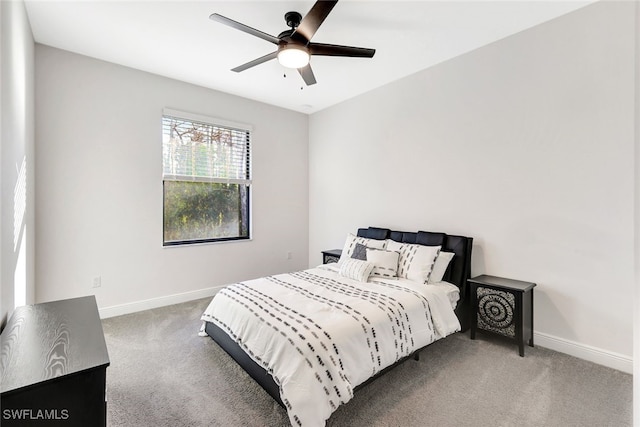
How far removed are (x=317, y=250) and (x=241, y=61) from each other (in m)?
3.12

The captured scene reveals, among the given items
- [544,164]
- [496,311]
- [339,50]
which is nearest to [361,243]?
[496,311]

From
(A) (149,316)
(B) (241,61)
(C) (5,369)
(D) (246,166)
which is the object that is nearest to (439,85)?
(B) (241,61)

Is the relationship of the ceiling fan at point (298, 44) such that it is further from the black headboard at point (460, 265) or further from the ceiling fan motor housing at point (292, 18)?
the black headboard at point (460, 265)

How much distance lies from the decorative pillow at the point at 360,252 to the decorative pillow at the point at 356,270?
0.14 meters

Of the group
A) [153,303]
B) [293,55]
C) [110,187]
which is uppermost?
[293,55]

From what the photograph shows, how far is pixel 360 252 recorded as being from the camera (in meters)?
3.38

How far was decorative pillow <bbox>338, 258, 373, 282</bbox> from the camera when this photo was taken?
2.98 metres

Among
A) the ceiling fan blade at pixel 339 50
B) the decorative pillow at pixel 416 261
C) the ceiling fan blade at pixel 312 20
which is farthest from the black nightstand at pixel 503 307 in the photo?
the ceiling fan blade at pixel 312 20

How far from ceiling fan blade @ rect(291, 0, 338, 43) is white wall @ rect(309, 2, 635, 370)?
1933 mm

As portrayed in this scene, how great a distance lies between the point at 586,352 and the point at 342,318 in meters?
2.17

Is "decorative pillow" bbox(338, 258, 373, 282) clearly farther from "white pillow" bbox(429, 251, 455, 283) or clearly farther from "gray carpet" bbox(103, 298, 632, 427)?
"gray carpet" bbox(103, 298, 632, 427)

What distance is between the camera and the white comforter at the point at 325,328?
169 cm

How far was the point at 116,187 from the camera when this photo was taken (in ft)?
11.2

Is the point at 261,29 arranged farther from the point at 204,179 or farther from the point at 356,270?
the point at 356,270
